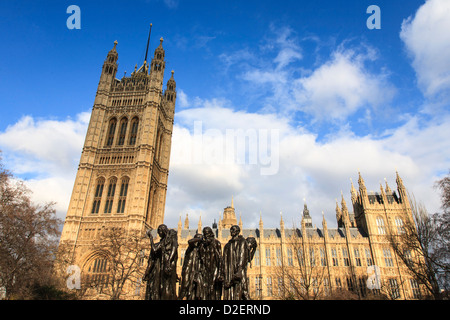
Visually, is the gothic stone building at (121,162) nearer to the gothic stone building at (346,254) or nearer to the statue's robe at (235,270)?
the gothic stone building at (346,254)

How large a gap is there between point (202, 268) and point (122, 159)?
45763 millimetres

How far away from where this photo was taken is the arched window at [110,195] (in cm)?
4749

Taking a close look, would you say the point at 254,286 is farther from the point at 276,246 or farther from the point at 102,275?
the point at 102,275

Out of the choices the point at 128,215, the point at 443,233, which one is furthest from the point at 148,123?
the point at 443,233

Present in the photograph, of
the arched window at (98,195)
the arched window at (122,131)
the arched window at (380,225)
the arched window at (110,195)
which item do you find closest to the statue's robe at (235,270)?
the arched window at (110,195)

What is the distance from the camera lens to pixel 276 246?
149 feet

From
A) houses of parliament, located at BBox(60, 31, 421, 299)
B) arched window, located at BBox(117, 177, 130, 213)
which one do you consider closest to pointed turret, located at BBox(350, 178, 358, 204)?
houses of parliament, located at BBox(60, 31, 421, 299)

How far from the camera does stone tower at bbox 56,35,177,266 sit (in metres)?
45.3

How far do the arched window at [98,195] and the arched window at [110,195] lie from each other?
1.22 metres

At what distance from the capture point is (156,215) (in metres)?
53.7

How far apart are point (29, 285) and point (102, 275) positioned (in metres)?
18.8

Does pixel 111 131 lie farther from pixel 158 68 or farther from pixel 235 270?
pixel 235 270

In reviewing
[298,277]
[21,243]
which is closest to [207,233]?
[21,243]

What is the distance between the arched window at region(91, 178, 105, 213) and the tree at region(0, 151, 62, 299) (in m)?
24.7
